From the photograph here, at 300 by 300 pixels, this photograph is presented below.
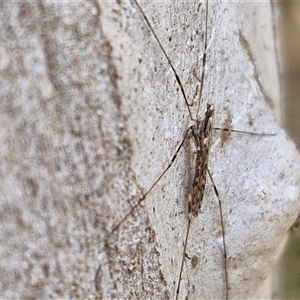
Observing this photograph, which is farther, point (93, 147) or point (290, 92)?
point (290, 92)

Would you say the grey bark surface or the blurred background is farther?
the blurred background

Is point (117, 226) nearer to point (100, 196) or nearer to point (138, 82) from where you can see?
point (100, 196)

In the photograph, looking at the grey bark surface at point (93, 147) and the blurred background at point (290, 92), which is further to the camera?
the blurred background at point (290, 92)

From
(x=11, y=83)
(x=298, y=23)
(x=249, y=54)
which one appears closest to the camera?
(x=11, y=83)

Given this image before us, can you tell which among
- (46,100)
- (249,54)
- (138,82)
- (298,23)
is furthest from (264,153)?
(298,23)

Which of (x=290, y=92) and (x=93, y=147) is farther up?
(x=290, y=92)

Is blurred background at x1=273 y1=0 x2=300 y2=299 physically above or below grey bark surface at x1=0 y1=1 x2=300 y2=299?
above

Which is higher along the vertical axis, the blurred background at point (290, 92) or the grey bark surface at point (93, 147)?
the blurred background at point (290, 92)

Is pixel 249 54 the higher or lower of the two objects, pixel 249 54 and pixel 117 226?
Answer: the higher
